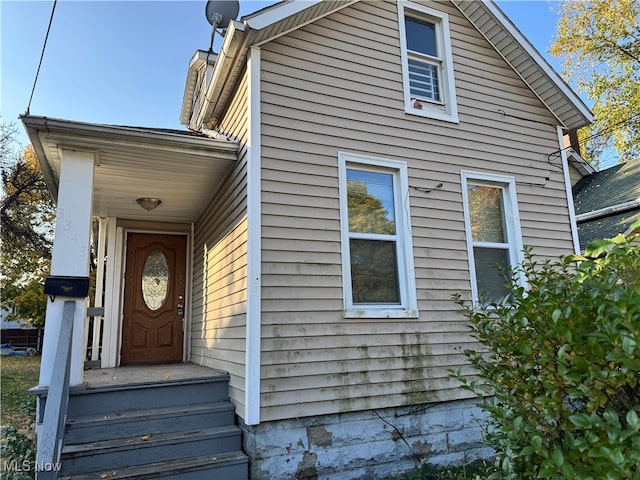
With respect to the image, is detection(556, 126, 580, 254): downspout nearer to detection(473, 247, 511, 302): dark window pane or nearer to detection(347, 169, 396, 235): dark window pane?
detection(473, 247, 511, 302): dark window pane

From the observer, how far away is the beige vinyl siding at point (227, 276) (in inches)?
166

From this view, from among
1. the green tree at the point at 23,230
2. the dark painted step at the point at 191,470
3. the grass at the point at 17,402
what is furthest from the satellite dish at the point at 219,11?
the green tree at the point at 23,230

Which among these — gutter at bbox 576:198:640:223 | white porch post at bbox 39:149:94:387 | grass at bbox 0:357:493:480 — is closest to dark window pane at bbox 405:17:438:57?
white porch post at bbox 39:149:94:387

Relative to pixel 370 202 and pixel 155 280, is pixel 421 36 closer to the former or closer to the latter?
pixel 370 202

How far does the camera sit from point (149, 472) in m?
3.41

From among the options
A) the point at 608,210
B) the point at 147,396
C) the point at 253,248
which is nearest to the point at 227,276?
the point at 253,248

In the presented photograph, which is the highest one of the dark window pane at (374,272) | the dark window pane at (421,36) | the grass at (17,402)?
the dark window pane at (421,36)

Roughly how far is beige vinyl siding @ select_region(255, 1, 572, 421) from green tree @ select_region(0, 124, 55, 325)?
15.0 metres

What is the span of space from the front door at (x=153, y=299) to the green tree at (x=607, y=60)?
15.9 metres

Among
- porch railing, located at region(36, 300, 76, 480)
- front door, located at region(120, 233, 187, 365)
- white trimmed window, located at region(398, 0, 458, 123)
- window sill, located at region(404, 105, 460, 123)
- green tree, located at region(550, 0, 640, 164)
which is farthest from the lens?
green tree, located at region(550, 0, 640, 164)

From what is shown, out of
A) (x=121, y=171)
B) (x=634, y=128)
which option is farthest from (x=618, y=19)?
(x=121, y=171)

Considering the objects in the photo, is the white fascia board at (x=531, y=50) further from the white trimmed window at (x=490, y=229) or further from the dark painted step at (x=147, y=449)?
the dark painted step at (x=147, y=449)

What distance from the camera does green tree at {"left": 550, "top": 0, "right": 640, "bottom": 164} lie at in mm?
15336

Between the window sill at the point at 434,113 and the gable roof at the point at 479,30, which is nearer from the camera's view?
the gable roof at the point at 479,30
